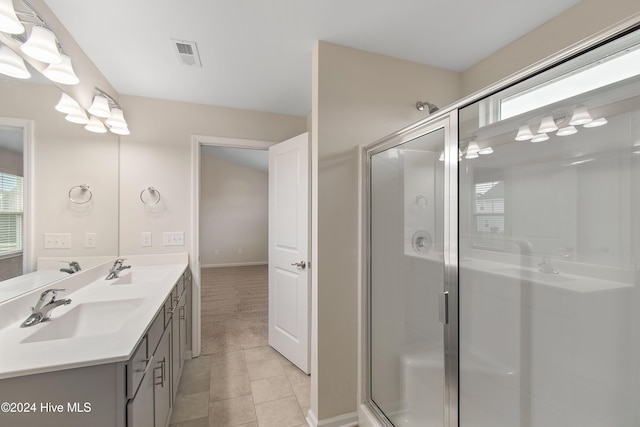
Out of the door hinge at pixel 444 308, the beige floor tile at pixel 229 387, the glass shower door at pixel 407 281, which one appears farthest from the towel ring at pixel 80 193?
the door hinge at pixel 444 308

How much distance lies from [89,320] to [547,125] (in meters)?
2.44

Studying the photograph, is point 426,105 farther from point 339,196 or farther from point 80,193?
point 80,193

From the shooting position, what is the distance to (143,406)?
3.74 feet

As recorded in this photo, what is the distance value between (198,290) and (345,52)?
8.31ft

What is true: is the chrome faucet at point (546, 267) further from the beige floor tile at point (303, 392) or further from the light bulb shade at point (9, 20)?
A: the light bulb shade at point (9, 20)

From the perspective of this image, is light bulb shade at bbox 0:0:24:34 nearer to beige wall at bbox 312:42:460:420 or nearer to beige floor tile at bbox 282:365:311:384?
beige wall at bbox 312:42:460:420

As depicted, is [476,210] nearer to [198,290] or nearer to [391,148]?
[391,148]

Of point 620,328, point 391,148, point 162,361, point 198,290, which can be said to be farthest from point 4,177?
point 620,328

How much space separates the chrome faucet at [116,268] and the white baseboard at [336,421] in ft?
6.05

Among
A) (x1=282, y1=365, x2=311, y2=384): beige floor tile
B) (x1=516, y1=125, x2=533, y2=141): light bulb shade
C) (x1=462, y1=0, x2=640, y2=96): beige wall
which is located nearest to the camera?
(x1=516, y1=125, x2=533, y2=141): light bulb shade

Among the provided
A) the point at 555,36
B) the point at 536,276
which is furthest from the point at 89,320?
the point at 555,36

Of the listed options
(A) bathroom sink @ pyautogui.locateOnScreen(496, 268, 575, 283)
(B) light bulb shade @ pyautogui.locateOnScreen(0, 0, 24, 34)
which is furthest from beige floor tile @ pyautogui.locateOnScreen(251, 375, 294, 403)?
(B) light bulb shade @ pyautogui.locateOnScreen(0, 0, 24, 34)

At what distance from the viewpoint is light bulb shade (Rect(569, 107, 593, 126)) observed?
3.00 feet

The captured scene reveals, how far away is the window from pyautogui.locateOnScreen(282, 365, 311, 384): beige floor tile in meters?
2.04
